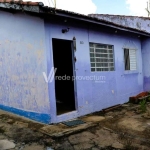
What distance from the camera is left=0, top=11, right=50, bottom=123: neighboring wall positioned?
5.65 metres

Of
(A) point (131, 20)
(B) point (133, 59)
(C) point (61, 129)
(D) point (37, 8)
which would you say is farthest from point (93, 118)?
(A) point (131, 20)

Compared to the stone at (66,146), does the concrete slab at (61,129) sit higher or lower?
higher

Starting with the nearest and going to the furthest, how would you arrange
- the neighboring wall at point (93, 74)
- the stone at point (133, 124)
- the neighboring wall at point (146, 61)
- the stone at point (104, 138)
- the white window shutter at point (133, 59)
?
1. the stone at point (104, 138)
2. the stone at point (133, 124)
3. the neighboring wall at point (93, 74)
4. the white window shutter at point (133, 59)
5. the neighboring wall at point (146, 61)

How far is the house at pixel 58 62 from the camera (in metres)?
5.62

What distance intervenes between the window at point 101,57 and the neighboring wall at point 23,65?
2378 mm

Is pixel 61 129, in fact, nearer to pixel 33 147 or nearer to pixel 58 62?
pixel 33 147

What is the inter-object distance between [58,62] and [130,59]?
375cm

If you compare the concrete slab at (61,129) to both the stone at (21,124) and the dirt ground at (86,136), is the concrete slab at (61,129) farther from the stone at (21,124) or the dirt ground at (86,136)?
the stone at (21,124)

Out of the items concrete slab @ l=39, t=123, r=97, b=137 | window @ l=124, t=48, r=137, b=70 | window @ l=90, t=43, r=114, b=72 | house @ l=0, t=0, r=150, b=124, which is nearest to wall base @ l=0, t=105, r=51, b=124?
house @ l=0, t=0, r=150, b=124

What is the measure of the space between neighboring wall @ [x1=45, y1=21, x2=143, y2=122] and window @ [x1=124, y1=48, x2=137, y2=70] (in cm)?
34

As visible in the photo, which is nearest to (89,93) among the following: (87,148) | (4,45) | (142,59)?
(87,148)

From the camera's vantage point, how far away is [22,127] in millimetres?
5465

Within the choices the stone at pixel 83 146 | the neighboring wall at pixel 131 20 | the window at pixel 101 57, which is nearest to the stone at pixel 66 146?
the stone at pixel 83 146

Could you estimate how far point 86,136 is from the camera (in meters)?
4.87
